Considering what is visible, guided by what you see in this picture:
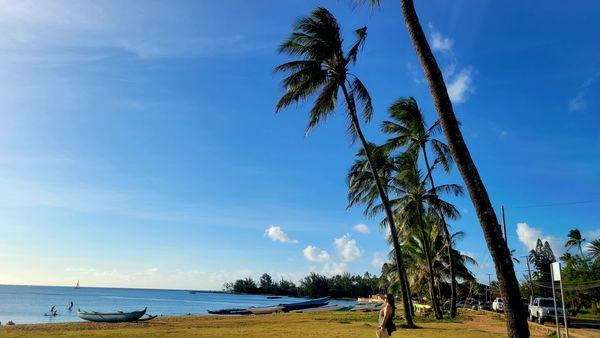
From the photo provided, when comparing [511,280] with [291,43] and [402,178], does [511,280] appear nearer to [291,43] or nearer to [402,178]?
[291,43]

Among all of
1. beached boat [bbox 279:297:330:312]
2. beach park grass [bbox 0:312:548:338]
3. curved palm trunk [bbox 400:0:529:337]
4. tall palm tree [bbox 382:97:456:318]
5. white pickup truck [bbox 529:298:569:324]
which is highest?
tall palm tree [bbox 382:97:456:318]

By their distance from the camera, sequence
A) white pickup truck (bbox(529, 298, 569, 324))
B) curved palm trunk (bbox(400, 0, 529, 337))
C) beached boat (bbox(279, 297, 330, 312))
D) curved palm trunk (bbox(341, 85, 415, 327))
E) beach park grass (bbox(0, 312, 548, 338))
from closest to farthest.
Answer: curved palm trunk (bbox(400, 0, 529, 337)), beach park grass (bbox(0, 312, 548, 338)), curved palm trunk (bbox(341, 85, 415, 327)), white pickup truck (bbox(529, 298, 569, 324)), beached boat (bbox(279, 297, 330, 312))

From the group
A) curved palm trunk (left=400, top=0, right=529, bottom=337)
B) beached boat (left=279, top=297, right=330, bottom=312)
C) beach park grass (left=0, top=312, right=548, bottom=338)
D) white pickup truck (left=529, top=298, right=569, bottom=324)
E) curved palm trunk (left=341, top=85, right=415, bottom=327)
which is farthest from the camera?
beached boat (left=279, top=297, right=330, bottom=312)

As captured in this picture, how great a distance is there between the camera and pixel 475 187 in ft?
26.0

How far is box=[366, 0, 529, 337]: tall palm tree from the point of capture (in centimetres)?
732

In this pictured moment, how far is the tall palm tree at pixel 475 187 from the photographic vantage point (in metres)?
7.32

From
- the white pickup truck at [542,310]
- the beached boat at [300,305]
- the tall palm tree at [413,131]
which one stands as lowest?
the beached boat at [300,305]

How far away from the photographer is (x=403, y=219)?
2847cm

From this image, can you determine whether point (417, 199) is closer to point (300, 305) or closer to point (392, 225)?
point (392, 225)

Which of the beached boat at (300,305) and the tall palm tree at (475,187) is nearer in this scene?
the tall palm tree at (475,187)

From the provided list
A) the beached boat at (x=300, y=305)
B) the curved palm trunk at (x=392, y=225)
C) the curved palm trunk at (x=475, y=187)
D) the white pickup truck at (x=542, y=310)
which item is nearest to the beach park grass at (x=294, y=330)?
the curved palm trunk at (x=392, y=225)

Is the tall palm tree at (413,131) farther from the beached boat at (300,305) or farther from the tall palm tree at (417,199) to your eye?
the beached boat at (300,305)

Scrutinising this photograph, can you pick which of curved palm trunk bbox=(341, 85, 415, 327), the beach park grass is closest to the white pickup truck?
the beach park grass

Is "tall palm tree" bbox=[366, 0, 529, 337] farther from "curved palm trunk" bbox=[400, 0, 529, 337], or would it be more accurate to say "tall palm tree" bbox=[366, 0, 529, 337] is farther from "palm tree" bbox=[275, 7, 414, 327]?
"palm tree" bbox=[275, 7, 414, 327]
